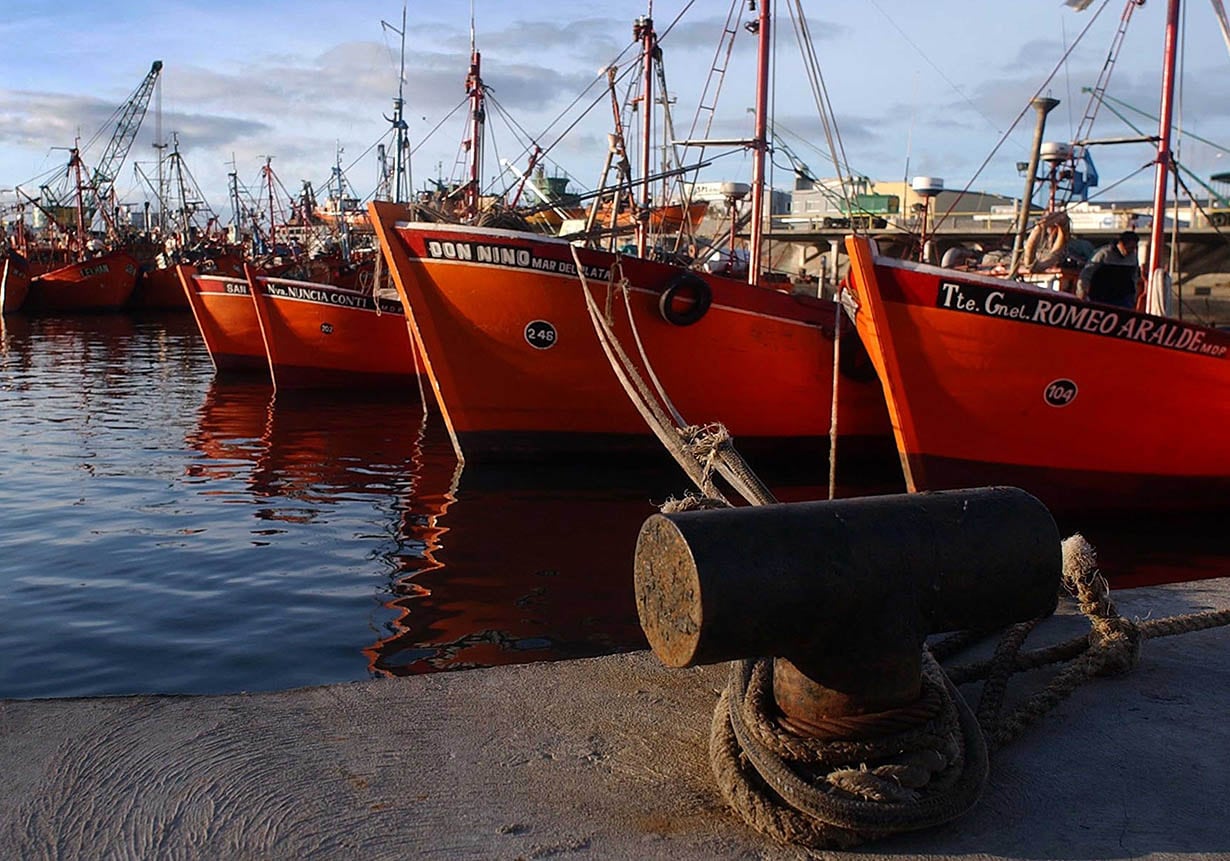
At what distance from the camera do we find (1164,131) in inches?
374

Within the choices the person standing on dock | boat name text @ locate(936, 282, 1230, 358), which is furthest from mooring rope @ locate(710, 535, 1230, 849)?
the person standing on dock

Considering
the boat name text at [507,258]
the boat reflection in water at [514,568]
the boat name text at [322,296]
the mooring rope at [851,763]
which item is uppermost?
the boat name text at [507,258]

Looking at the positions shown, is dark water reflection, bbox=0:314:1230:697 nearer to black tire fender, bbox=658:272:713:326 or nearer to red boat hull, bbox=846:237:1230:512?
red boat hull, bbox=846:237:1230:512

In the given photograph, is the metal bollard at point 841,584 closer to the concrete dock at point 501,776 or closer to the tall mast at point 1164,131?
the concrete dock at point 501,776

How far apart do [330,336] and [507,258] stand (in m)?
9.10

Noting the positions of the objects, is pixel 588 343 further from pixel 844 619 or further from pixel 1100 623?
pixel 844 619

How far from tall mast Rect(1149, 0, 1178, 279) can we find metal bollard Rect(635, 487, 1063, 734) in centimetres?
797

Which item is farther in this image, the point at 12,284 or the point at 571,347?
the point at 12,284

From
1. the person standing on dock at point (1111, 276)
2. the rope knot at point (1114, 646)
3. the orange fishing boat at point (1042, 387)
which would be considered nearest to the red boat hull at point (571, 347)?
the orange fishing boat at point (1042, 387)

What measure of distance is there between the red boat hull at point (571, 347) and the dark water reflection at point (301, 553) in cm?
64

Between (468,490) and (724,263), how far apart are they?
288 inches

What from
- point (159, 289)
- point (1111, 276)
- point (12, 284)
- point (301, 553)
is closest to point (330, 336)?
point (301, 553)

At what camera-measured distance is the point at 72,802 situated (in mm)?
2689

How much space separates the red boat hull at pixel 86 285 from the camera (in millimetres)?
42125
